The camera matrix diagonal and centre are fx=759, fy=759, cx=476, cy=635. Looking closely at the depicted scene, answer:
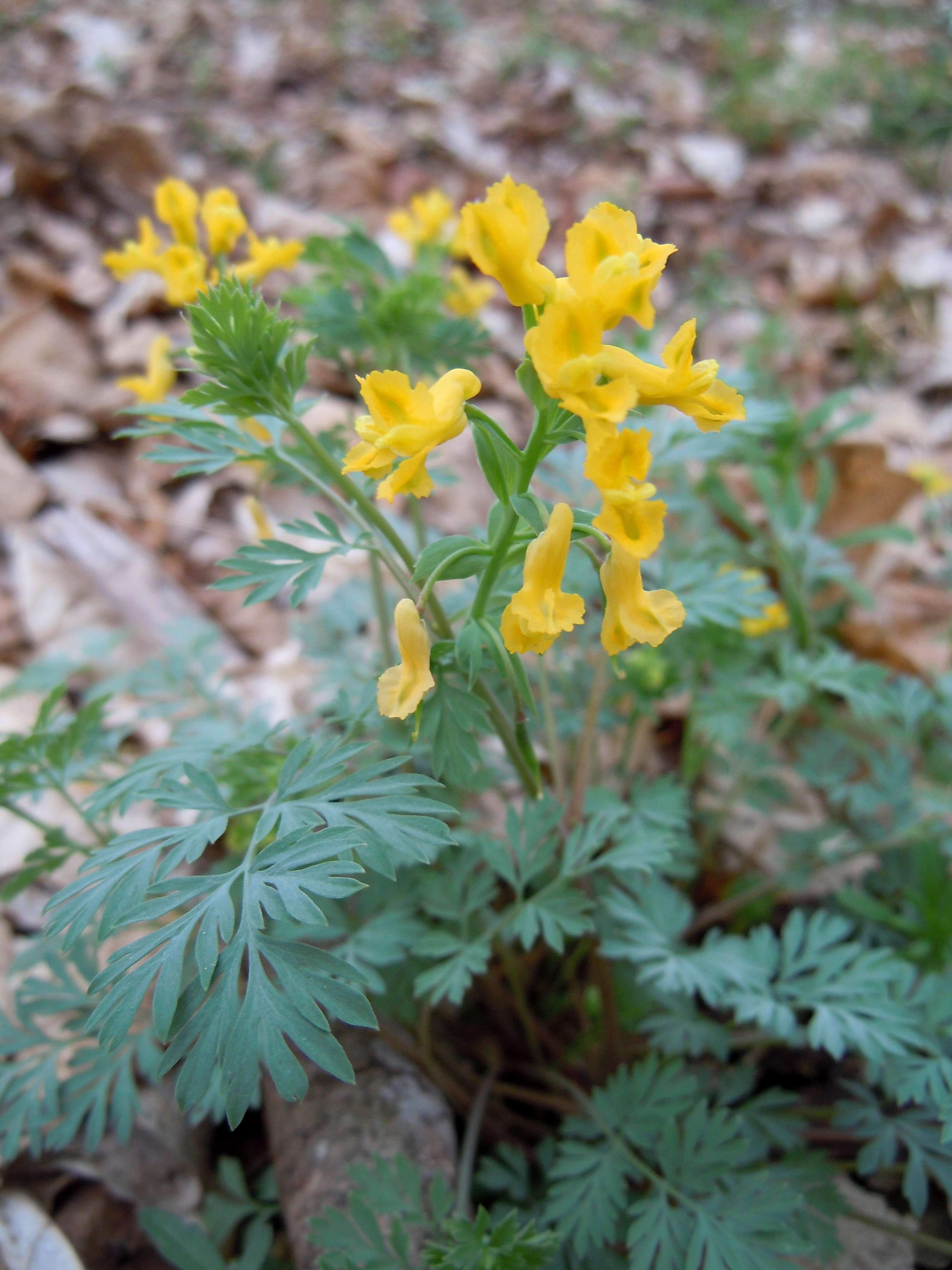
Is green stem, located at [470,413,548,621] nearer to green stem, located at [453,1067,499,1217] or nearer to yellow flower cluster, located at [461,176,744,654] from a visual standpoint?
yellow flower cluster, located at [461,176,744,654]

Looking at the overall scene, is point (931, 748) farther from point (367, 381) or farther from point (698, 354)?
point (698, 354)

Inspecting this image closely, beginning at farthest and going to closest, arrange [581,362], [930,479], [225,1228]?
[930,479], [225,1228], [581,362]

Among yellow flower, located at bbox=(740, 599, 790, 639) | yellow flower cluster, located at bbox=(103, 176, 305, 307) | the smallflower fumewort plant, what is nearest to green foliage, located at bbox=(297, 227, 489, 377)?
the smallflower fumewort plant

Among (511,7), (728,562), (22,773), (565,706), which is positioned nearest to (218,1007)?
(22,773)

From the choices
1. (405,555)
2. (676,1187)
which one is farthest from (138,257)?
(676,1187)

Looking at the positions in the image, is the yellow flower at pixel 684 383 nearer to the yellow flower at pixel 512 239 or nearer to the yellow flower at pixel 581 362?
the yellow flower at pixel 581 362

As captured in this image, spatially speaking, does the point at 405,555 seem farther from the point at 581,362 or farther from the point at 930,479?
the point at 930,479
